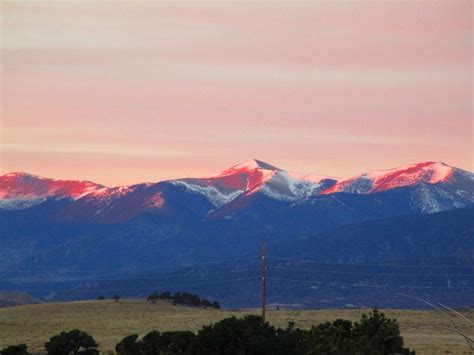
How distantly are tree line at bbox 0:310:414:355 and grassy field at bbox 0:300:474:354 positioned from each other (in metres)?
15.9

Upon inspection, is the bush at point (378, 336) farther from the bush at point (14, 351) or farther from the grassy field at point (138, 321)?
the bush at point (14, 351)

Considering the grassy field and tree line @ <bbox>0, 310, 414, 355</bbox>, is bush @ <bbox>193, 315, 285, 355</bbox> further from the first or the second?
the grassy field

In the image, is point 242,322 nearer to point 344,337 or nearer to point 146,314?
point 344,337

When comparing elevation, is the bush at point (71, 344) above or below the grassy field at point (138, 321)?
below

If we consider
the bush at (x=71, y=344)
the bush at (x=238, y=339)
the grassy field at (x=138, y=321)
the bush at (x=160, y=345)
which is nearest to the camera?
the bush at (x=238, y=339)

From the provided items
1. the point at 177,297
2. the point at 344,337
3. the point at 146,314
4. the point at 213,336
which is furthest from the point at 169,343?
the point at 177,297

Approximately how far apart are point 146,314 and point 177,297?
65.3 feet

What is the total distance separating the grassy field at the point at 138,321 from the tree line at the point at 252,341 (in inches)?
625

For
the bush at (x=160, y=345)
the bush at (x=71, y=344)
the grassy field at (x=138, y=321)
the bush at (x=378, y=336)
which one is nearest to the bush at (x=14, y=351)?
the bush at (x=71, y=344)

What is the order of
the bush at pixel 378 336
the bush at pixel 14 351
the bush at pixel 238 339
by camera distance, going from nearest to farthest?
the bush at pixel 238 339 < the bush at pixel 14 351 < the bush at pixel 378 336

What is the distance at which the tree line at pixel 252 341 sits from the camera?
64.0m

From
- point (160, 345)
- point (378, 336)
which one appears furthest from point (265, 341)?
point (378, 336)

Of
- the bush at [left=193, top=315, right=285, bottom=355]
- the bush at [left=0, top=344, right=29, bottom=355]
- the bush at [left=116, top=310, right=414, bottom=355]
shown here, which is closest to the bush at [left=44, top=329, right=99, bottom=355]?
the bush at [left=0, top=344, right=29, bottom=355]

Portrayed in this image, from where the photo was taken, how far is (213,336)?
64.3 m
